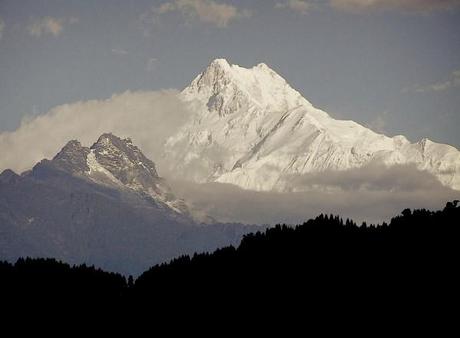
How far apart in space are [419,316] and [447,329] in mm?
9378

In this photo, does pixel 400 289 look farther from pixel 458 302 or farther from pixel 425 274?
pixel 458 302

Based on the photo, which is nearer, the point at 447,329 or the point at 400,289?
the point at 447,329

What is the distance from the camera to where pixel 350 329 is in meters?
198

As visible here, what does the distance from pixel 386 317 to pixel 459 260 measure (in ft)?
50.0

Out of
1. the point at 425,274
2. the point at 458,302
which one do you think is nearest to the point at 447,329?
the point at 458,302

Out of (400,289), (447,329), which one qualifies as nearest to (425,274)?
(400,289)

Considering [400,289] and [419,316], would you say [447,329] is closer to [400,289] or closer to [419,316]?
[419,316]

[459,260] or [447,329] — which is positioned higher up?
[459,260]

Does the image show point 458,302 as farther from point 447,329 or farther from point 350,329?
point 350,329

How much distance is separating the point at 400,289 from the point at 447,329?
2220 centimetres

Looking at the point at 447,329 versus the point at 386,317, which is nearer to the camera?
the point at 447,329

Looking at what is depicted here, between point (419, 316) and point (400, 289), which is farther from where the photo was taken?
point (400, 289)

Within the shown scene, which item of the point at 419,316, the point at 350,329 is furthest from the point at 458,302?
the point at 350,329

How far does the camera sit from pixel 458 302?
184125 millimetres
